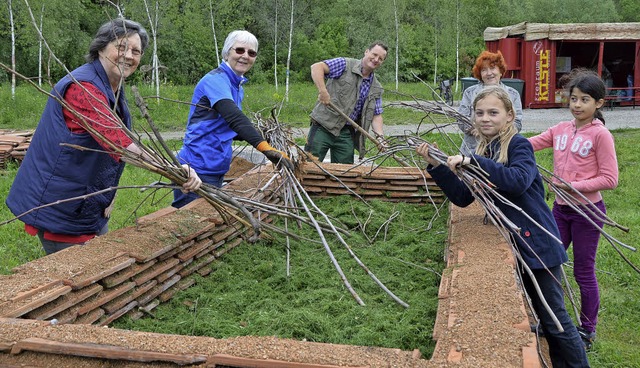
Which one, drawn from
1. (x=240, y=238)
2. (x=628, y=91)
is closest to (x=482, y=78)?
(x=240, y=238)

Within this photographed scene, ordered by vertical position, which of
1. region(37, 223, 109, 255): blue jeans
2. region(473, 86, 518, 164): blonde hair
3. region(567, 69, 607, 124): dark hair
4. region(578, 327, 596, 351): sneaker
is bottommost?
region(578, 327, 596, 351): sneaker

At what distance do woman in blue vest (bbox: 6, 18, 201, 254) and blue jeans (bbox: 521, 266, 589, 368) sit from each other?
1.65 metres

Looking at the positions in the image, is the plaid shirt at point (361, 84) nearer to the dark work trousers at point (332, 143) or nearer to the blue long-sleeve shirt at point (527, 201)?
the dark work trousers at point (332, 143)

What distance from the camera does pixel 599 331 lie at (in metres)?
3.91

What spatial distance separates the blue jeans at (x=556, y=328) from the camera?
2.94 meters

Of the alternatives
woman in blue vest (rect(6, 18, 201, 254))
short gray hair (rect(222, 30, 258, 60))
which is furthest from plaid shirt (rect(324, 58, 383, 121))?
woman in blue vest (rect(6, 18, 201, 254))

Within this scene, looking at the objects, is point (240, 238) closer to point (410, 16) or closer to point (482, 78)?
point (482, 78)

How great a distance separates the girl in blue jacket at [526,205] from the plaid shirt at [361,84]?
8.08 feet

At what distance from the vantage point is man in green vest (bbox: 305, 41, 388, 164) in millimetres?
5512

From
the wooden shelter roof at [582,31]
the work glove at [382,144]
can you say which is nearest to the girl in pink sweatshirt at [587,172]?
the work glove at [382,144]

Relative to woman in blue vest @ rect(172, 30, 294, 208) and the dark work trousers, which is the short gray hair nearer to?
woman in blue vest @ rect(172, 30, 294, 208)

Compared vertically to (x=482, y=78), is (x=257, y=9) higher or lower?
higher

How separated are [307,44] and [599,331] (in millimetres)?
27310

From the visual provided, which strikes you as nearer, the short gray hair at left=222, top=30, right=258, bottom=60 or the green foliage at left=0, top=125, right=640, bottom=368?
the green foliage at left=0, top=125, right=640, bottom=368
